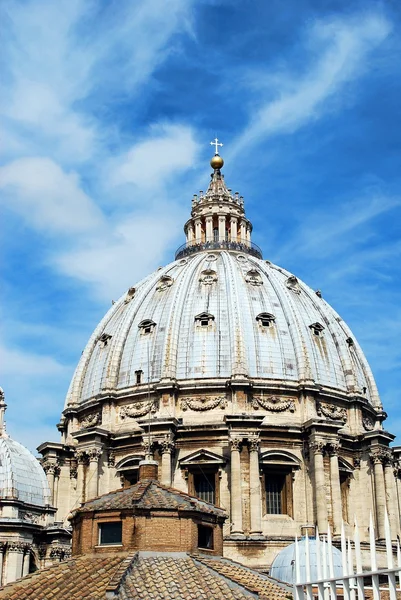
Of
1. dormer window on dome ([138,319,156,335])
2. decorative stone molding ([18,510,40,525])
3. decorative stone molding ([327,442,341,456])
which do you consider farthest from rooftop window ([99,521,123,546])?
dormer window on dome ([138,319,156,335])

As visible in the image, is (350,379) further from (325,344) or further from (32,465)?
(32,465)

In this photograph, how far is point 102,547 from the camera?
99.1ft

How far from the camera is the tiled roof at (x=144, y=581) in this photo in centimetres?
2517

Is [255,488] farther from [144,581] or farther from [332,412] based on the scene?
[144,581]

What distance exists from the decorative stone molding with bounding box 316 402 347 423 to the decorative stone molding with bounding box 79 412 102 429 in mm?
15553

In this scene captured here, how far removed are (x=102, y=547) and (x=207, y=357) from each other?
97.0 feet

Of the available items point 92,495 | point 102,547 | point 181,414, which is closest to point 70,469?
point 92,495

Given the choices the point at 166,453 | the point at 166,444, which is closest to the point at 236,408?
the point at 166,444

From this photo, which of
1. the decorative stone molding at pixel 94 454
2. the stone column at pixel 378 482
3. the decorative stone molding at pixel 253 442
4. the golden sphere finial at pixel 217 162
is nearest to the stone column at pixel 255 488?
the decorative stone molding at pixel 253 442

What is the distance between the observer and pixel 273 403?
2245 inches

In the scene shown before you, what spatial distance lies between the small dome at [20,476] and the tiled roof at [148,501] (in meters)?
11.9

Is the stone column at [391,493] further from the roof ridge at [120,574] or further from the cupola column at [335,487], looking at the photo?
the roof ridge at [120,574]

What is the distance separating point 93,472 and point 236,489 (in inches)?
401

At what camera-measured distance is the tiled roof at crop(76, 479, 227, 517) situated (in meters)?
30.6
